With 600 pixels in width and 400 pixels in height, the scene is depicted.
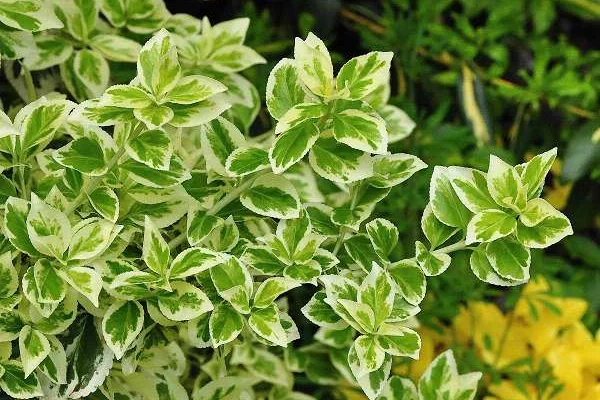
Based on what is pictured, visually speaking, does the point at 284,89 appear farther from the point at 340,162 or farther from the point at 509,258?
the point at 509,258

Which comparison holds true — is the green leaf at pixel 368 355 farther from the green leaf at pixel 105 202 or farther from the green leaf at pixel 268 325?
the green leaf at pixel 105 202

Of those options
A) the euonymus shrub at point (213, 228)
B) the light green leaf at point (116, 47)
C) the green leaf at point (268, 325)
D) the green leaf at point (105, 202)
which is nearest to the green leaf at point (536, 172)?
the euonymus shrub at point (213, 228)

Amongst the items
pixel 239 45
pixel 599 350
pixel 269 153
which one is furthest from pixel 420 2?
pixel 269 153

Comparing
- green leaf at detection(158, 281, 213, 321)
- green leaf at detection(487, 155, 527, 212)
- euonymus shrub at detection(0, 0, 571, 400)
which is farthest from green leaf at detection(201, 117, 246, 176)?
green leaf at detection(487, 155, 527, 212)

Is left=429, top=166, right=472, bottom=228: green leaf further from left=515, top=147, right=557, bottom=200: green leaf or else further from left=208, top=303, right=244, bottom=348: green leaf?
left=208, top=303, right=244, bottom=348: green leaf

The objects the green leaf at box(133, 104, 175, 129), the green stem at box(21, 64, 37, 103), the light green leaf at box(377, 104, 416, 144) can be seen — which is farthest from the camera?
the light green leaf at box(377, 104, 416, 144)

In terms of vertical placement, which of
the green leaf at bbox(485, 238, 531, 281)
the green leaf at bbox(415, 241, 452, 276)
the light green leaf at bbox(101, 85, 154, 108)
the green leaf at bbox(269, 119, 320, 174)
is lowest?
the green leaf at bbox(415, 241, 452, 276)

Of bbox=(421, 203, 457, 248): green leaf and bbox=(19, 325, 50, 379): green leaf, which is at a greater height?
bbox=(421, 203, 457, 248): green leaf
